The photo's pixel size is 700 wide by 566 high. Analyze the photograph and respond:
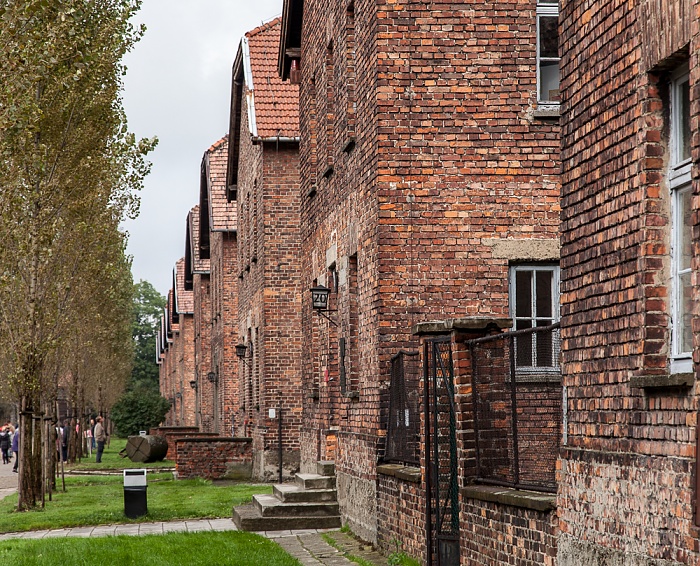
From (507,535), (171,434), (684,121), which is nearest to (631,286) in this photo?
(684,121)

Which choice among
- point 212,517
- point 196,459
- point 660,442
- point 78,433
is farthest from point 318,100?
point 78,433

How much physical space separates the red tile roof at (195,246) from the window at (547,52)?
37047 millimetres

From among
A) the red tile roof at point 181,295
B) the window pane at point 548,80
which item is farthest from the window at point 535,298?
the red tile roof at point 181,295

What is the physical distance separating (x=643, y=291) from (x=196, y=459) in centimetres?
2307

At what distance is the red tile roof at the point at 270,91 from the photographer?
27594 mm

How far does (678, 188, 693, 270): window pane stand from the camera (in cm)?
675

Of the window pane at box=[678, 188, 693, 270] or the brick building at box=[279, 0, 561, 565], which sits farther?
the brick building at box=[279, 0, 561, 565]

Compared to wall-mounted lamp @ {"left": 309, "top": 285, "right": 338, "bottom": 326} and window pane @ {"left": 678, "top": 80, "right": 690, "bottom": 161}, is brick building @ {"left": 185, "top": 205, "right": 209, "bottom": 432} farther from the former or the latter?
window pane @ {"left": 678, "top": 80, "right": 690, "bottom": 161}

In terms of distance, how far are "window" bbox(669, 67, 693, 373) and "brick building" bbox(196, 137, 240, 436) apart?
102 ft

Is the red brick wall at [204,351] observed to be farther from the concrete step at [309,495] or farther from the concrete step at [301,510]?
the concrete step at [301,510]

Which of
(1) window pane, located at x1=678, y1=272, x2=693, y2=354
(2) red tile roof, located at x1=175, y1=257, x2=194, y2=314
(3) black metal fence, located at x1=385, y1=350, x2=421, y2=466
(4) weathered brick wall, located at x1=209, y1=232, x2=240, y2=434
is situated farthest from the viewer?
(2) red tile roof, located at x1=175, y1=257, x2=194, y2=314

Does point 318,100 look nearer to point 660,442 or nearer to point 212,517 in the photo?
point 212,517

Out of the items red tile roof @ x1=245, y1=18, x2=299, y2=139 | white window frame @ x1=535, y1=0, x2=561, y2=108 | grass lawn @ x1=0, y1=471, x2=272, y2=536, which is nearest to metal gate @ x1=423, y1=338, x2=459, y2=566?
white window frame @ x1=535, y1=0, x2=561, y2=108

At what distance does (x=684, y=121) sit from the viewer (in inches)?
271
